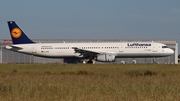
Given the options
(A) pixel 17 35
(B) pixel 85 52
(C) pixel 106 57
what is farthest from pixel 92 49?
(A) pixel 17 35

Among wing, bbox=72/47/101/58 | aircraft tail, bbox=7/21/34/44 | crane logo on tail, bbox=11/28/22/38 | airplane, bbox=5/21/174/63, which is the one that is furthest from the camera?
crane logo on tail, bbox=11/28/22/38

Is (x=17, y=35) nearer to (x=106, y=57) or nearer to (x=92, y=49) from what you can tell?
(x=92, y=49)

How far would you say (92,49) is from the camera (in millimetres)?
61031

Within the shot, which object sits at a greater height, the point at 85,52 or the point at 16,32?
the point at 16,32

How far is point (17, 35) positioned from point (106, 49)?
13502 millimetres

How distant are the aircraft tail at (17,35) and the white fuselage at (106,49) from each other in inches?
37.2

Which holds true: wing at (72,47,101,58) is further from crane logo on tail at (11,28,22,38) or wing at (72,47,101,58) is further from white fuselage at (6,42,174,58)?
crane logo on tail at (11,28,22,38)

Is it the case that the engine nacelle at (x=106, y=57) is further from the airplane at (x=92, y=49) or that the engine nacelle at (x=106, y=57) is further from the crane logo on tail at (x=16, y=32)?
the crane logo on tail at (x=16, y=32)

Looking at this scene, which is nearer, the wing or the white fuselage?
the white fuselage

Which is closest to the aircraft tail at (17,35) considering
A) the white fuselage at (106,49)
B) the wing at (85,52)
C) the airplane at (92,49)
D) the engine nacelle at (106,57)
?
the airplane at (92,49)

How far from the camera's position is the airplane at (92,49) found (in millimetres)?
59031

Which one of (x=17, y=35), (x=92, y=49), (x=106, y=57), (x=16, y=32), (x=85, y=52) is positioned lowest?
(x=106, y=57)

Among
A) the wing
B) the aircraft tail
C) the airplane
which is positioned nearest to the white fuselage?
the airplane

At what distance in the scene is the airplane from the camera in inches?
2324
